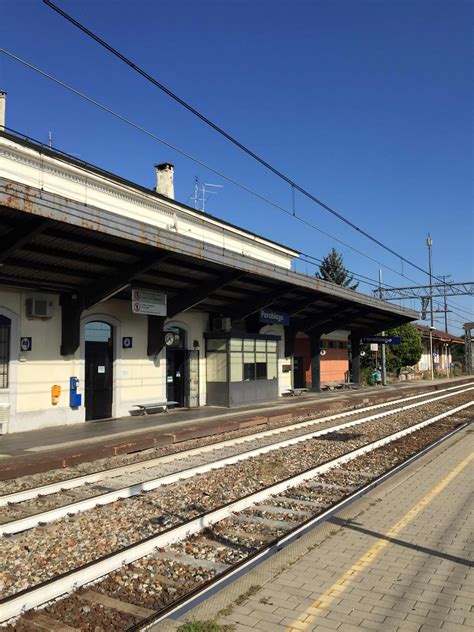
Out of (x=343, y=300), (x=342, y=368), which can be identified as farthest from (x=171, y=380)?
(x=342, y=368)

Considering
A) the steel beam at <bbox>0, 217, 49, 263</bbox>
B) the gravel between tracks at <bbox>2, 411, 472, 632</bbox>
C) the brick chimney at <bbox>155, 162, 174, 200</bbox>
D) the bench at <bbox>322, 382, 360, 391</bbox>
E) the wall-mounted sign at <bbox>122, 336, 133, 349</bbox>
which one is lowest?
the gravel between tracks at <bbox>2, 411, 472, 632</bbox>

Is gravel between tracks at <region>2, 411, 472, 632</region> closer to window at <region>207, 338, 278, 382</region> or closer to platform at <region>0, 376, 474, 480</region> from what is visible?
platform at <region>0, 376, 474, 480</region>

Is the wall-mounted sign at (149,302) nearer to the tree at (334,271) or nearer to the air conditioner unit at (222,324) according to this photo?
the air conditioner unit at (222,324)

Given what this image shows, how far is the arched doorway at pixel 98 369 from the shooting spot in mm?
16938

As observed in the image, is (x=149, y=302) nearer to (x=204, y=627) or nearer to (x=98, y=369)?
(x=98, y=369)

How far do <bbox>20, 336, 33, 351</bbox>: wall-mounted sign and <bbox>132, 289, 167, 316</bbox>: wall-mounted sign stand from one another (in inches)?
122

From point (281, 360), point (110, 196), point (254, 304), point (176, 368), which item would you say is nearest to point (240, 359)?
point (254, 304)

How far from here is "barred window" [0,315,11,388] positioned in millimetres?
14203

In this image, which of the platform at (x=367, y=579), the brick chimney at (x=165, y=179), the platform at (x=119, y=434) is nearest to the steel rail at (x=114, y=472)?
the platform at (x=119, y=434)

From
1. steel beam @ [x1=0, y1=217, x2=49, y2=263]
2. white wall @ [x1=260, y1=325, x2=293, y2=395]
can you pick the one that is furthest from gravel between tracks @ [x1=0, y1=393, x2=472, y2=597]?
white wall @ [x1=260, y1=325, x2=293, y2=395]

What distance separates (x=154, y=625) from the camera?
3977mm

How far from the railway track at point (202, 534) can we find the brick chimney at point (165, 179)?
17054 millimetres

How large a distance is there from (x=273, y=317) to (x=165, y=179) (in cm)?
891

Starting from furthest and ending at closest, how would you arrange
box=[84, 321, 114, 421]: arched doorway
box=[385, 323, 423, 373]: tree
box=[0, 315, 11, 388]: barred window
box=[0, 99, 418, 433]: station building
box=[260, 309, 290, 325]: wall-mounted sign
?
box=[385, 323, 423, 373]: tree
box=[260, 309, 290, 325]: wall-mounted sign
box=[84, 321, 114, 421]: arched doorway
box=[0, 315, 11, 388]: barred window
box=[0, 99, 418, 433]: station building
